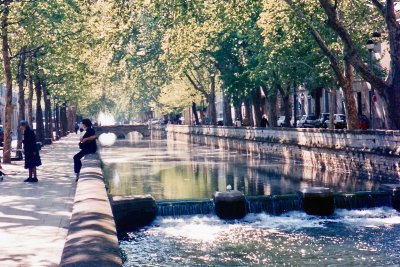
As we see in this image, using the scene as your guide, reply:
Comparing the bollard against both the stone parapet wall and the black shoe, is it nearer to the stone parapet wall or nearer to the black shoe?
the stone parapet wall

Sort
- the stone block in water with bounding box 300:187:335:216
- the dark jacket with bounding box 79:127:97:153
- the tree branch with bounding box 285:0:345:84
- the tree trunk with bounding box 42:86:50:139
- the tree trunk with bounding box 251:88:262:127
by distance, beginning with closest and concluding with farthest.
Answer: the stone block in water with bounding box 300:187:335:216 → the dark jacket with bounding box 79:127:97:153 → the tree branch with bounding box 285:0:345:84 → the tree trunk with bounding box 251:88:262:127 → the tree trunk with bounding box 42:86:50:139

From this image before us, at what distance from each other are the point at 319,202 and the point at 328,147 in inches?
515

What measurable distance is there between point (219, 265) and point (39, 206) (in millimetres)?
3969

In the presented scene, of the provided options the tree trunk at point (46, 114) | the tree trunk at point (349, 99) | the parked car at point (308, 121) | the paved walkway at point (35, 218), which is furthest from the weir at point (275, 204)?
the parked car at point (308, 121)

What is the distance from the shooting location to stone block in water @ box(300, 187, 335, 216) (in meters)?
19.7

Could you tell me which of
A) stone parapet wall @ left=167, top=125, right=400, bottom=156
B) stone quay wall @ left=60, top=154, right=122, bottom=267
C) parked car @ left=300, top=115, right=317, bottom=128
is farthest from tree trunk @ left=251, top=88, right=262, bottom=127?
stone quay wall @ left=60, top=154, right=122, bottom=267

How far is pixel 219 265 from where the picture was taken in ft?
43.2

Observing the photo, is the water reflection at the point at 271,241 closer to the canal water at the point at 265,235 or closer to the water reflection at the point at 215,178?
the canal water at the point at 265,235

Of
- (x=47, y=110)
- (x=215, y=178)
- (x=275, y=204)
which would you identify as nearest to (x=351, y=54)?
(x=215, y=178)

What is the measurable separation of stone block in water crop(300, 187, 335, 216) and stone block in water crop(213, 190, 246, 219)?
193 centimetres

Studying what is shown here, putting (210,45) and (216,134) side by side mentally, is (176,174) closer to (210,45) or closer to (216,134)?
(210,45)

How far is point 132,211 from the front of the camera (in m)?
18.0

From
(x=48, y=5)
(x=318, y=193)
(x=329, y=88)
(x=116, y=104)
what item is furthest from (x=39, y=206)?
(x=116, y=104)

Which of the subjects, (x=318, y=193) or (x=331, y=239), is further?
(x=318, y=193)
